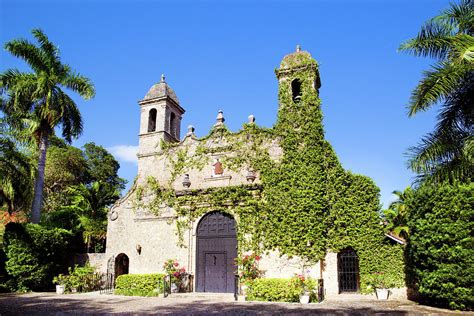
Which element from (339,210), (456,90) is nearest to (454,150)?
(456,90)

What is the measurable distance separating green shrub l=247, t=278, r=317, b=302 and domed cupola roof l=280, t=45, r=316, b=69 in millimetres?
11337

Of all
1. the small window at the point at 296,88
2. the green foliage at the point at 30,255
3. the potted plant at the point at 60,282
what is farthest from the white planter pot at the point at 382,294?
the green foliage at the point at 30,255

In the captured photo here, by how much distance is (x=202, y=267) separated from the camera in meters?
19.3

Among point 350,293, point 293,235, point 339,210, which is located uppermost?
point 339,210

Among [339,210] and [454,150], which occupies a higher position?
[454,150]

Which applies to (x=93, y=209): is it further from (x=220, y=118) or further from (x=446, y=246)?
(x=446, y=246)

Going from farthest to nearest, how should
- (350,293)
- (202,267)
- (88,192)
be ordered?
(88,192), (202,267), (350,293)

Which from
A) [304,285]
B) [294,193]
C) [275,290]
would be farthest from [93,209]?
[304,285]

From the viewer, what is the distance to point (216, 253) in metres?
19.2

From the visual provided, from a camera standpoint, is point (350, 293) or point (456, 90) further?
point (350, 293)

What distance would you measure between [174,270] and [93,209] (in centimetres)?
1071

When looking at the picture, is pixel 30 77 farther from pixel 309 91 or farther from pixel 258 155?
pixel 309 91

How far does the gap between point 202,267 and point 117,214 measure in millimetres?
6388

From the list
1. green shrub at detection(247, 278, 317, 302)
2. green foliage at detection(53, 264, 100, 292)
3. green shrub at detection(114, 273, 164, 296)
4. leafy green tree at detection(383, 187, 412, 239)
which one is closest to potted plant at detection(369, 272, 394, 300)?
green shrub at detection(247, 278, 317, 302)
